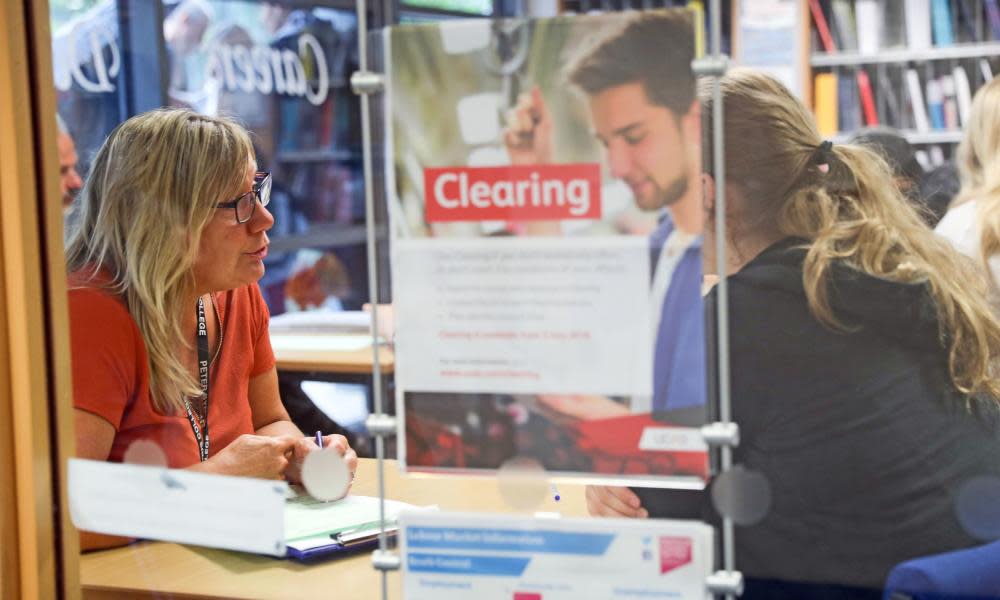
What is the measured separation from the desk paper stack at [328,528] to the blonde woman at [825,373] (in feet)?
1.13

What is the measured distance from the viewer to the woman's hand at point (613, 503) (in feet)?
3.77

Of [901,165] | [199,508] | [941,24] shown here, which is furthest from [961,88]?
[199,508]

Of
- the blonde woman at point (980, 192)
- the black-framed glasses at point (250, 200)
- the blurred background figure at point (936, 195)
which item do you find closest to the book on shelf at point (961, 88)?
the blonde woman at point (980, 192)

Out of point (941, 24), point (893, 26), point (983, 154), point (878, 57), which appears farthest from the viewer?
point (941, 24)

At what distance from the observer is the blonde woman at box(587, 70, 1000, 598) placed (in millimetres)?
1180

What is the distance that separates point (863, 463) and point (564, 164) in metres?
0.48

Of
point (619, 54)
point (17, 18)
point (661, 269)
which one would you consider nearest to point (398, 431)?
point (661, 269)

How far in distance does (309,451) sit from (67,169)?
463 mm

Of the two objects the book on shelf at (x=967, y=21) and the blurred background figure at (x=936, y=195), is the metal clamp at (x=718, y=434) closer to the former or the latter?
the blurred background figure at (x=936, y=195)

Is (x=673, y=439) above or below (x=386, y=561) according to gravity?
above

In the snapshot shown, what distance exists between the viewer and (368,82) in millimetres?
1129

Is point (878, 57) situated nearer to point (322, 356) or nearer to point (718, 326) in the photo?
point (322, 356)

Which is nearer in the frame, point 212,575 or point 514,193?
point 514,193

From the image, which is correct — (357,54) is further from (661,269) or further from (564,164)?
(661,269)
